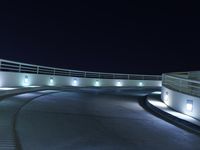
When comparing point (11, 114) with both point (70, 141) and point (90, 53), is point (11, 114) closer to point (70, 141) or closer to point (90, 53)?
point (70, 141)

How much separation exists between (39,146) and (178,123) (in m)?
5.79

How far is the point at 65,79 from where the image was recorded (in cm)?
3048

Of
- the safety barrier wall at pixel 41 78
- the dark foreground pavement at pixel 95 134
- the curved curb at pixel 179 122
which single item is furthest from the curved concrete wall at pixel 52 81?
the curved curb at pixel 179 122

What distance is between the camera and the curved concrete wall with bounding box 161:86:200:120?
36.7ft

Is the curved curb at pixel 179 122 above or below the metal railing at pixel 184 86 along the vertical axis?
below

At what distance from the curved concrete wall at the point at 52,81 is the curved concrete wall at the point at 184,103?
980cm

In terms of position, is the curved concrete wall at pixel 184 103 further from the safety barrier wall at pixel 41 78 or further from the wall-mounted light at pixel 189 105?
the safety barrier wall at pixel 41 78

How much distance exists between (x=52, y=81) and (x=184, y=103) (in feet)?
55.2

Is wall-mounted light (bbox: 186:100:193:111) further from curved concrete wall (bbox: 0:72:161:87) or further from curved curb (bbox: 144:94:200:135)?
curved concrete wall (bbox: 0:72:161:87)

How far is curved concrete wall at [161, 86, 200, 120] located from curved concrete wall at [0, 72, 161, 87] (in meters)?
9.80

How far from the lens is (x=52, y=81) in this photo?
27484 mm

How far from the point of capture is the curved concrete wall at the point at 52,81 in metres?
19.4

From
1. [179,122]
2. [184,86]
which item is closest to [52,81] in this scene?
[184,86]

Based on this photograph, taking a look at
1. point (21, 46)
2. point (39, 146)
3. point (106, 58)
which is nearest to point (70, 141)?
point (39, 146)
